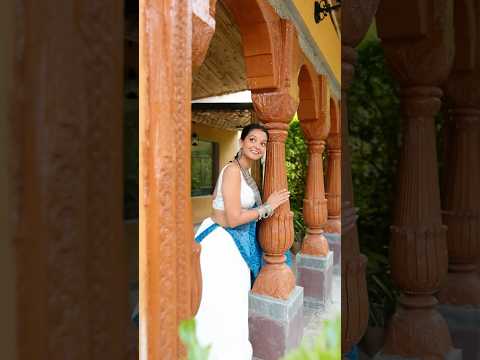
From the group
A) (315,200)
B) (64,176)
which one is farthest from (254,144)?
(64,176)

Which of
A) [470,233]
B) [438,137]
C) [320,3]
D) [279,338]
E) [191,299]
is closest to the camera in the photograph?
[191,299]

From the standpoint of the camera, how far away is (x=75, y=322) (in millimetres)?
230

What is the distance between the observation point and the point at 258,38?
2.71 ft

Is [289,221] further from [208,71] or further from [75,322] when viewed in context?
[75,322]

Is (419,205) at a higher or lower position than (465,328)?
higher

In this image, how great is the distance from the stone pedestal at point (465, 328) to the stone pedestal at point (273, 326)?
1.07 metres

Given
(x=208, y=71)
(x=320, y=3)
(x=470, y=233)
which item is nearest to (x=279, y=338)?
(x=208, y=71)

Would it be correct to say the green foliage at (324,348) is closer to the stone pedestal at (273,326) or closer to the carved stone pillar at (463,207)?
the stone pedestal at (273,326)

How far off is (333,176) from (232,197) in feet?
1.15

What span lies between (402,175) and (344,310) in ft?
2.00

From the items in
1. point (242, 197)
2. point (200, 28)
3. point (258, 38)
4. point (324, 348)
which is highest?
point (258, 38)

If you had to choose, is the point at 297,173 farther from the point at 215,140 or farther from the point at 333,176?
the point at 215,140

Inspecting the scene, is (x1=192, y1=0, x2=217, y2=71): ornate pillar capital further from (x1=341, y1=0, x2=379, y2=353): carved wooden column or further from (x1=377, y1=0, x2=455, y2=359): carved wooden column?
(x1=377, y1=0, x2=455, y2=359): carved wooden column

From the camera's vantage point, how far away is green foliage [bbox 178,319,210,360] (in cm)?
45
